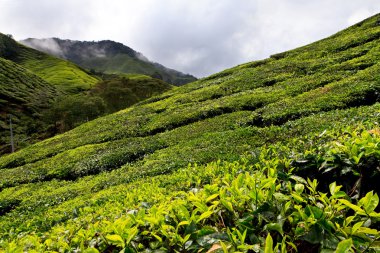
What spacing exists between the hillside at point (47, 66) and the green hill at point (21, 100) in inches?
834

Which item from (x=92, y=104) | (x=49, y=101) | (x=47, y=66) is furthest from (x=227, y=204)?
(x=47, y=66)

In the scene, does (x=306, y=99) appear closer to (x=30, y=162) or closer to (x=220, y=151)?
(x=220, y=151)

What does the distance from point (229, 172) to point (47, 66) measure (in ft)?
584

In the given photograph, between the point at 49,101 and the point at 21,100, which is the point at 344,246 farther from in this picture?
the point at 49,101

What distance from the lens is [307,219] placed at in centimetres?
292

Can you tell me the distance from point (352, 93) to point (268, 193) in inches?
778

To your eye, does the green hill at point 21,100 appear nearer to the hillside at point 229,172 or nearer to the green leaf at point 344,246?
the hillside at point 229,172

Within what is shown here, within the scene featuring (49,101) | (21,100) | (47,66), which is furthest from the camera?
(47,66)

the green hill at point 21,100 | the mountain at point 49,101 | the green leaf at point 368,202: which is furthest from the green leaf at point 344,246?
the green hill at point 21,100

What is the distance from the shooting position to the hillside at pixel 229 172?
3154 millimetres

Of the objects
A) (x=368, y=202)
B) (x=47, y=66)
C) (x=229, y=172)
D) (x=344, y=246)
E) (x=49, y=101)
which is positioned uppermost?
(x=47, y=66)

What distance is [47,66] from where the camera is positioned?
16750 cm

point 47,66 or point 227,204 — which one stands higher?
point 47,66

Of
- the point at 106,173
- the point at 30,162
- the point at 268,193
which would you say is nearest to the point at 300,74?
the point at 106,173
